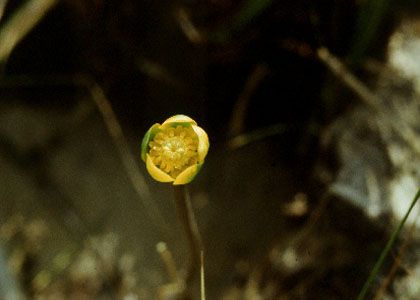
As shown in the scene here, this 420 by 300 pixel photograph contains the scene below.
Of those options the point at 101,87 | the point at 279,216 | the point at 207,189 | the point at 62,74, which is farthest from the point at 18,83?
the point at 279,216

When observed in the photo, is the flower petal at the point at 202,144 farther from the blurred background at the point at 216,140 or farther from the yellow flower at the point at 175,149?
the blurred background at the point at 216,140

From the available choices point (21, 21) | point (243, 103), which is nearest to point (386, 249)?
point (243, 103)

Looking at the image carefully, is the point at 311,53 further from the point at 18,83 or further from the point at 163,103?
the point at 18,83

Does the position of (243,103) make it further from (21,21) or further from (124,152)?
(21,21)

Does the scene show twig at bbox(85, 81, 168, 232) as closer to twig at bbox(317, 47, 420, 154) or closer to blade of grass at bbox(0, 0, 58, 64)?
blade of grass at bbox(0, 0, 58, 64)

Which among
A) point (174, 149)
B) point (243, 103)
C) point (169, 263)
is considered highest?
point (174, 149)

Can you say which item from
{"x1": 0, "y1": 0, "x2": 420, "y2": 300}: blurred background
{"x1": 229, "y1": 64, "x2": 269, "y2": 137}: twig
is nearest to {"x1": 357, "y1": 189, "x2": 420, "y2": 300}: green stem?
{"x1": 0, "y1": 0, "x2": 420, "y2": 300}: blurred background

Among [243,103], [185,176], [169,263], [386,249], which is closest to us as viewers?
[185,176]

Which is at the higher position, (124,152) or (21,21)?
(21,21)
